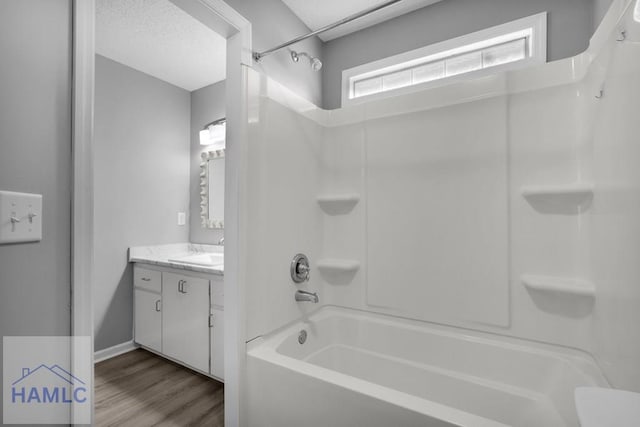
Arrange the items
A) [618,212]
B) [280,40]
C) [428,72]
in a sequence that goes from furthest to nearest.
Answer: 1. [428,72]
2. [280,40]
3. [618,212]

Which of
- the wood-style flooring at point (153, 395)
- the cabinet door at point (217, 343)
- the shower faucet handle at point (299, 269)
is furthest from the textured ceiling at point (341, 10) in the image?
the wood-style flooring at point (153, 395)

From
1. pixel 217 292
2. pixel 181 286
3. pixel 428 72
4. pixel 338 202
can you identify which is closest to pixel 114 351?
pixel 181 286

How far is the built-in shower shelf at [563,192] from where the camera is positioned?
1.41 m

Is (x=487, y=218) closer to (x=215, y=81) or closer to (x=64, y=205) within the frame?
(x=64, y=205)

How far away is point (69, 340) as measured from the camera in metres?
0.86

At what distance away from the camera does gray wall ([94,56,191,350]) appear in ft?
8.48

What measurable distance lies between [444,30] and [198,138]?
2.42 m

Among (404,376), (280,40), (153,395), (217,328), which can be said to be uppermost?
(280,40)

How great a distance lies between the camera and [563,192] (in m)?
1.44

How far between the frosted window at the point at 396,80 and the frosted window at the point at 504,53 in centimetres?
46

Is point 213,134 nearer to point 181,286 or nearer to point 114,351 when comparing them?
point 181,286

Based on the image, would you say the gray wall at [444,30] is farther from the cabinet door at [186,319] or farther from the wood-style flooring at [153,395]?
the wood-style flooring at [153,395]

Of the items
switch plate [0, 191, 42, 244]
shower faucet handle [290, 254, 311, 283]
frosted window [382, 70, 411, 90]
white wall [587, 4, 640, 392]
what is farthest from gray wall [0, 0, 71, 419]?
frosted window [382, 70, 411, 90]

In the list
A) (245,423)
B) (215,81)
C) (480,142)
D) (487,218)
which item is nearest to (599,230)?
(487,218)
